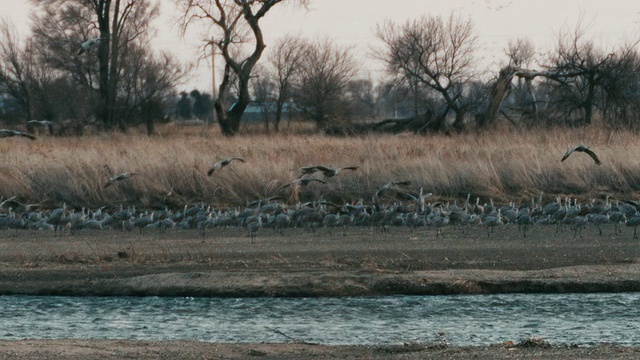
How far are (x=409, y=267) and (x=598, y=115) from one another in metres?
21.1

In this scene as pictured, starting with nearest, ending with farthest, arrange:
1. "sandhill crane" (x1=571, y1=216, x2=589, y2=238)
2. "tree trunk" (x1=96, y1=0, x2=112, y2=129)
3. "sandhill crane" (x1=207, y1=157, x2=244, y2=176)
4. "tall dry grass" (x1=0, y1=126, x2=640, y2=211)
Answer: "sandhill crane" (x1=571, y1=216, x2=589, y2=238)
"sandhill crane" (x1=207, y1=157, x2=244, y2=176)
"tall dry grass" (x1=0, y1=126, x2=640, y2=211)
"tree trunk" (x1=96, y1=0, x2=112, y2=129)

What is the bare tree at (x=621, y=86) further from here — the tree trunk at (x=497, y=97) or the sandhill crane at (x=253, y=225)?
the sandhill crane at (x=253, y=225)

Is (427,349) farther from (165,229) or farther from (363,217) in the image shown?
(165,229)

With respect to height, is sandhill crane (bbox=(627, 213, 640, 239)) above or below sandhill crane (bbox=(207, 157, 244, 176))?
below

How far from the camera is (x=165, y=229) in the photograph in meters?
17.1

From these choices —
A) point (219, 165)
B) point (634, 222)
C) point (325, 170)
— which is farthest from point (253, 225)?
point (634, 222)

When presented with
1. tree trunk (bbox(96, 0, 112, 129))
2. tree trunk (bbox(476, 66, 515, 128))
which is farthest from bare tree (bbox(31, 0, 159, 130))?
tree trunk (bbox(476, 66, 515, 128))

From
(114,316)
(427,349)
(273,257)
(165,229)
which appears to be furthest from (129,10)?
(427,349)

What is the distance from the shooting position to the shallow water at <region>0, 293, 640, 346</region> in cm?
941

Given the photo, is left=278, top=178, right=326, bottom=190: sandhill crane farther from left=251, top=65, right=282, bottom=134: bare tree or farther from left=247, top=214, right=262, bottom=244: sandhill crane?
left=251, top=65, right=282, bottom=134: bare tree

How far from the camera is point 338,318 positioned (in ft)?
33.5

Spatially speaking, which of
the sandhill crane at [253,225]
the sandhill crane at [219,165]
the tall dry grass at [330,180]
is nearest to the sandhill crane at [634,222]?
the tall dry grass at [330,180]

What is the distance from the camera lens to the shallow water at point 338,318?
9.41 m

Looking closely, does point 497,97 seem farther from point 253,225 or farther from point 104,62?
point 104,62
